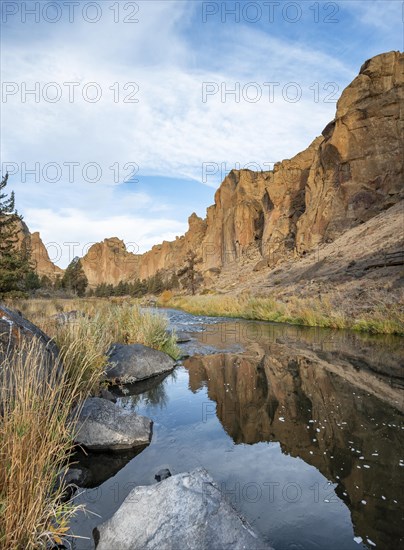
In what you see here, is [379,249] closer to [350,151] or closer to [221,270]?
[350,151]

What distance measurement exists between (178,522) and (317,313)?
16078 millimetres

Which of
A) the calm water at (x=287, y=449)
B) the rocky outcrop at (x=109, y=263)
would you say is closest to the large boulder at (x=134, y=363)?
the calm water at (x=287, y=449)

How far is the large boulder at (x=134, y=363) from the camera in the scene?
7773mm

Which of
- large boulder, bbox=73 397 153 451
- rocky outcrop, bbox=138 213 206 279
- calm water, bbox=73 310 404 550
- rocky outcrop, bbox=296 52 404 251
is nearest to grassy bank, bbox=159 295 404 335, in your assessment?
calm water, bbox=73 310 404 550

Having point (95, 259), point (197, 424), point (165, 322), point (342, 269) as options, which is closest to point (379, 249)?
point (342, 269)

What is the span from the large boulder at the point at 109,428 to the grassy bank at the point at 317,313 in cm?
1059

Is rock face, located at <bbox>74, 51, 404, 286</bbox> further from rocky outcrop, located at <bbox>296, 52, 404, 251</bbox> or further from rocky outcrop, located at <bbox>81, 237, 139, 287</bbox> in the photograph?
rocky outcrop, located at <bbox>81, 237, 139, 287</bbox>

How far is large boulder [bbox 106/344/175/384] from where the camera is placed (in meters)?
7.77

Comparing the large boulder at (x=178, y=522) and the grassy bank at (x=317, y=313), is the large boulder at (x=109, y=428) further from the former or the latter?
the grassy bank at (x=317, y=313)

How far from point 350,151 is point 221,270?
4012cm

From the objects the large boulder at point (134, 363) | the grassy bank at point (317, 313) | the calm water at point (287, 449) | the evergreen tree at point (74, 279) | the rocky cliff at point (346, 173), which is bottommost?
the calm water at point (287, 449)

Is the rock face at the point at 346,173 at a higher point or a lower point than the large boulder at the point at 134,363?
higher

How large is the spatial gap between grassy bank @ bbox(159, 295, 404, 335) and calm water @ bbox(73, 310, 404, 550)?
4.89 m

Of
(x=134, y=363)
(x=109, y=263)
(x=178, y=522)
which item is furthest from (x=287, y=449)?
(x=109, y=263)
